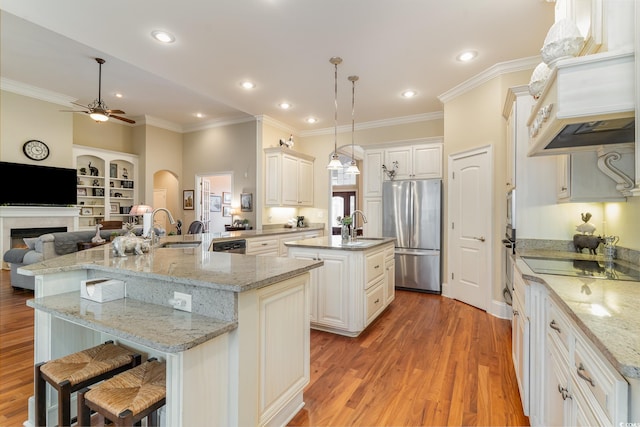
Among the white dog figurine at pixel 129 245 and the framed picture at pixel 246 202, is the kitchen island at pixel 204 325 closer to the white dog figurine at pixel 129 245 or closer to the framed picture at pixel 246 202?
the white dog figurine at pixel 129 245

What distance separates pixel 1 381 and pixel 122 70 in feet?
13.4

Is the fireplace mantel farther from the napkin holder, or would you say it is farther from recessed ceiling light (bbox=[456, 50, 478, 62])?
recessed ceiling light (bbox=[456, 50, 478, 62])

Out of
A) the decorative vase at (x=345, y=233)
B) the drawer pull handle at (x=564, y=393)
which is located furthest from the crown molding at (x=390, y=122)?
the drawer pull handle at (x=564, y=393)

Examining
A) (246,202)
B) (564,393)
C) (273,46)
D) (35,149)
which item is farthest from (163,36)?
(35,149)

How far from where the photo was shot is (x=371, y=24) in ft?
9.45

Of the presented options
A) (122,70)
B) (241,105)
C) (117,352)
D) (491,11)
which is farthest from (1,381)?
(491,11)

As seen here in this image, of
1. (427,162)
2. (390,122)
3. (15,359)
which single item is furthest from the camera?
(390,122)

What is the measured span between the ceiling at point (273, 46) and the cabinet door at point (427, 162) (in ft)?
2.54

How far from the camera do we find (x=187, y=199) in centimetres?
707

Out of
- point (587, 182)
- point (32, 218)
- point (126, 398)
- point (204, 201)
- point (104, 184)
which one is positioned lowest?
point (126, 398)

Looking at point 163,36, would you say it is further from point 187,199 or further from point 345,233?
point 187,199

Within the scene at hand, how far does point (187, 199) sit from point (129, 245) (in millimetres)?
5366

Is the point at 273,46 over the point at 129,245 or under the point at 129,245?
over

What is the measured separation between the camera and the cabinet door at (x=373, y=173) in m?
5.35
